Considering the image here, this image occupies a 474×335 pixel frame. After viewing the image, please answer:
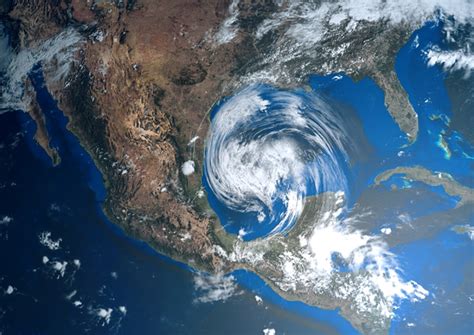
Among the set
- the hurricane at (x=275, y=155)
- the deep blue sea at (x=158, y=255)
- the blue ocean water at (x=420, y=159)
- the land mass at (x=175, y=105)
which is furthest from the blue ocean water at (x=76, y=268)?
the hurricane at (x=275, y=155)

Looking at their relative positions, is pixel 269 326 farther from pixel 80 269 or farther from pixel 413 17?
pixel 413 17

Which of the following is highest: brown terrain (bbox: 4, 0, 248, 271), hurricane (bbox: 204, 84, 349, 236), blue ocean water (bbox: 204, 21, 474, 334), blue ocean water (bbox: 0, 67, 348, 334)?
blue ocean water (bbox: 204, 21, 474, 334)

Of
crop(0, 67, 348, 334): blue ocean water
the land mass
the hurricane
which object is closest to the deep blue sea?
crop(0, 67, 348, 334): blue ocean water

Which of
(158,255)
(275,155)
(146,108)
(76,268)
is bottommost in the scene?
(76,268)

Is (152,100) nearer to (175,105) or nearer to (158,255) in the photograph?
(175,105)

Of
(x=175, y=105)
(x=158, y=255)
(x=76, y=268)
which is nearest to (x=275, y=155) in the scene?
(x=175, y=105)

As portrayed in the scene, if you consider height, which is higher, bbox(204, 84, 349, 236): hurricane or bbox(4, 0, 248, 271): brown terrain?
bbox(204, 84, 349, 236): hurricane

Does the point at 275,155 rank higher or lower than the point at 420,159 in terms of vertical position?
lower

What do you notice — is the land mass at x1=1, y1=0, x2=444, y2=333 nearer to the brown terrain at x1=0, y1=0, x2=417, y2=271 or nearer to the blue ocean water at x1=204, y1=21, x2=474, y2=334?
the brown terrain at x1=0, y1=0, x2=417, y2=271
